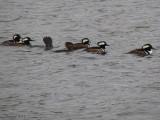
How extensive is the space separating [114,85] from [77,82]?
1263mm

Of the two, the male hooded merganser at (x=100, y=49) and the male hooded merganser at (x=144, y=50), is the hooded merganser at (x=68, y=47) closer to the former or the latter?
the male hooded merganser at (x=100, y=49)

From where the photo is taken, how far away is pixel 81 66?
61.9ft

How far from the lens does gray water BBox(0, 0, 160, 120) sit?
14234 mm

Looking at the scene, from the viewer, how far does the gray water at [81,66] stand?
14.2 meters

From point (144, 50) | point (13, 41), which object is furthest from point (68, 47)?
point (144, 50)

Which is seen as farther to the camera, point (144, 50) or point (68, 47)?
point (68, 47)

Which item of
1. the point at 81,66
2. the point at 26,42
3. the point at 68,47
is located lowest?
the point at 81,66

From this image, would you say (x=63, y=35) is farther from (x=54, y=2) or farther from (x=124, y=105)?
(x=124, y=105)

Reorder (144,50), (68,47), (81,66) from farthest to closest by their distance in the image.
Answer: (68,47), (144,50), (81,66)

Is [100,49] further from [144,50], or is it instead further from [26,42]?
[26,42]

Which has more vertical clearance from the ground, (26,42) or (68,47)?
(26,42)

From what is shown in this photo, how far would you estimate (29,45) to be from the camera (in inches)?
888

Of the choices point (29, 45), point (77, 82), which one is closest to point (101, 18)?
point (29, 45)

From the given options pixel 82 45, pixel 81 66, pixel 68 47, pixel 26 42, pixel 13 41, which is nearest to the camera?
pixel 81 66
